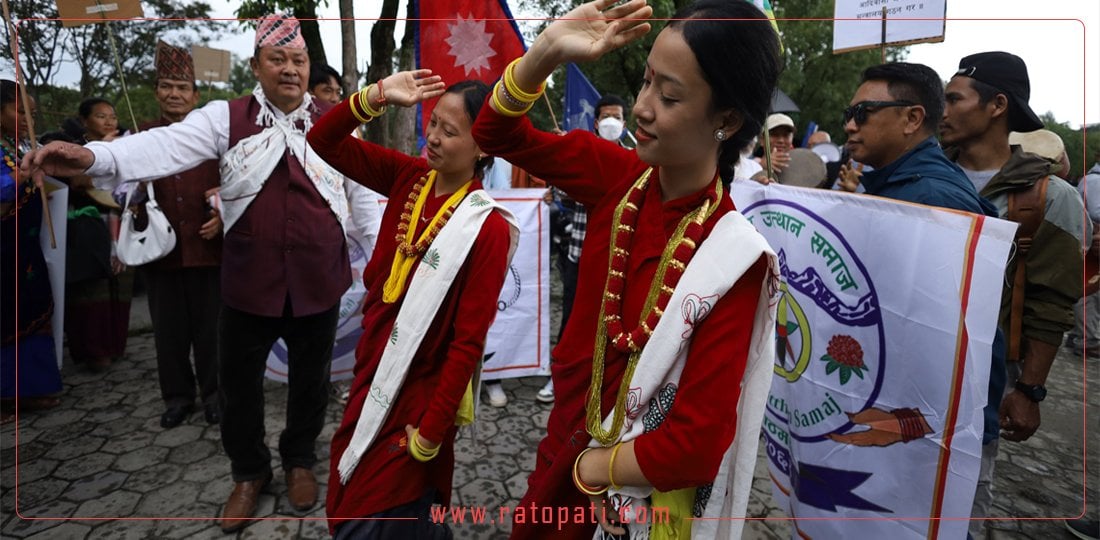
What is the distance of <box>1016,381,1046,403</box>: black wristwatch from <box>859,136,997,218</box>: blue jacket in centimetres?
77

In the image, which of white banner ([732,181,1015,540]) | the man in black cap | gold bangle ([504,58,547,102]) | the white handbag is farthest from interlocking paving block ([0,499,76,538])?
the man in black cap

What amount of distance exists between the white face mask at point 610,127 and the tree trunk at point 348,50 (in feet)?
19.5

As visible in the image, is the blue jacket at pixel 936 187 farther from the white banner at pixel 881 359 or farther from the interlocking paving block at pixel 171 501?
the interlocking paving block at pixel 171 501

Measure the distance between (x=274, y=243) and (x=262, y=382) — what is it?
68 cm

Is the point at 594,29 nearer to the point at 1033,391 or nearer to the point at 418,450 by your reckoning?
the point at 418,450

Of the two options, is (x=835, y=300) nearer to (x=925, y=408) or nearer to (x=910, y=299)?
(x=910, y=299)

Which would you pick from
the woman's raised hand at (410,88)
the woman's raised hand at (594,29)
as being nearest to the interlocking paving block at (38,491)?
the woman's raised hand at (410,88)

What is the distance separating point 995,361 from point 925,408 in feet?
1.68

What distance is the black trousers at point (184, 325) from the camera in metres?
3.43

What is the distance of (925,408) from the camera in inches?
66.0

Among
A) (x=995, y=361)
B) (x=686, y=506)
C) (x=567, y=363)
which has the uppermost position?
(x=567, y=363)

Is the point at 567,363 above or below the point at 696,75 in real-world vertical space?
below

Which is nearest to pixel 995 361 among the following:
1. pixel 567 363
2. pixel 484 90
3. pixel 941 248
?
pixel 941 248

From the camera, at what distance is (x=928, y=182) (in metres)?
1.81
